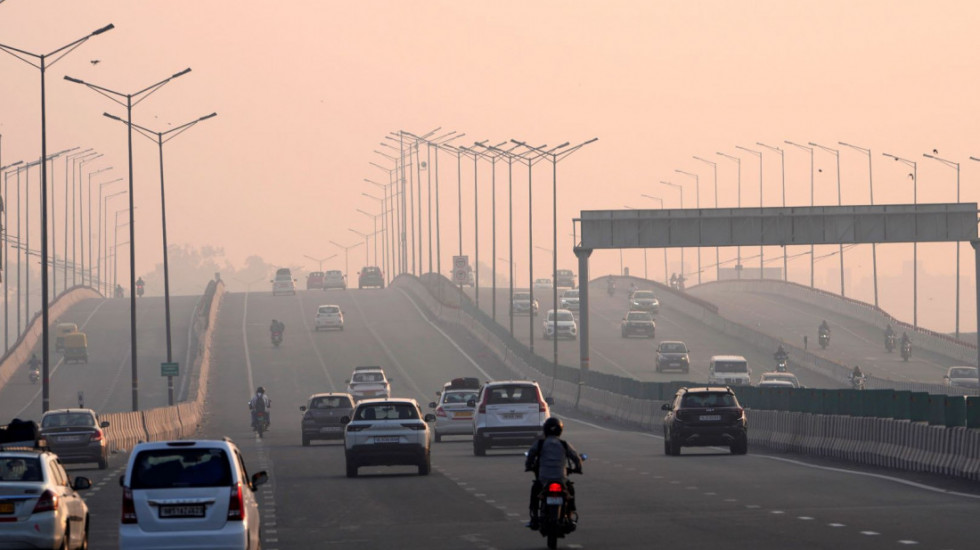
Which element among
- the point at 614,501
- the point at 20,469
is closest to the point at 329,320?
the point at 614,501

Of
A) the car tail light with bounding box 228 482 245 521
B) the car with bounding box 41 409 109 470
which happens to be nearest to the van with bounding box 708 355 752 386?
the car with bounding box 41 409 109 470

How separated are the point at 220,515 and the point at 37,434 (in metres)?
9.72

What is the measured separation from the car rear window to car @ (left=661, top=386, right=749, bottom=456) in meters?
21.1

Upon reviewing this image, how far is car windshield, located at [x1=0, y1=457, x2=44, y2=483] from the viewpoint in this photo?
18250 mm

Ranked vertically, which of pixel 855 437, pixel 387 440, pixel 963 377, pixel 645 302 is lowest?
pixel 963 377

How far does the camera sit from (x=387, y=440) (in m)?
32.7

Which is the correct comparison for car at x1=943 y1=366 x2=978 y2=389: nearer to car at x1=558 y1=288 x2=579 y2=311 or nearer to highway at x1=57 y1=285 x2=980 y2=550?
highway at x1=57 y1=285 x2=980 y2=550

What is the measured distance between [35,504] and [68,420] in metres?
22.4

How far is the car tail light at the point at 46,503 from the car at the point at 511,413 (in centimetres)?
2118

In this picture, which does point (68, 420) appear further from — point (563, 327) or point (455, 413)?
point (563, 327)

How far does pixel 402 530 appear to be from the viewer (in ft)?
71.1

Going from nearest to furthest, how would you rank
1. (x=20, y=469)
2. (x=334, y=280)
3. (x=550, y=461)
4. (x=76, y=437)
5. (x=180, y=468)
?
(x=180, y=468)
(x=20, y=469)
(x=550, y=461)
(x=76, y=437)
(x=334, y=280)

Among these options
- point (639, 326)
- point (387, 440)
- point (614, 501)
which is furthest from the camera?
point (639, 326)

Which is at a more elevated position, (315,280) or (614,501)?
(315,280)
